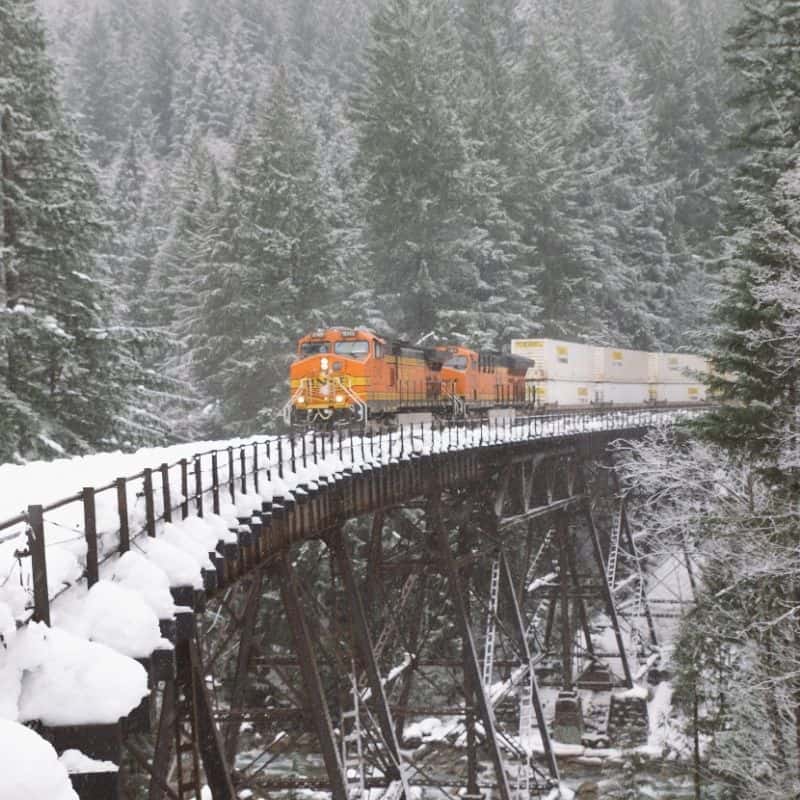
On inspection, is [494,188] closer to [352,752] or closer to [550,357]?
[550,357]

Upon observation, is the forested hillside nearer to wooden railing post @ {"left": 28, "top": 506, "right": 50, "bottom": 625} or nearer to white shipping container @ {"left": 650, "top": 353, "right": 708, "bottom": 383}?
white shipping container @ {"left": 650, "top": 353, "right": 708, "bottom": 383}

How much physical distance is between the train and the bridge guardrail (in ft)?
8.76

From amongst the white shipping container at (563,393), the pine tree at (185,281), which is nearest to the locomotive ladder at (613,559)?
the white shipping container at (563,393)

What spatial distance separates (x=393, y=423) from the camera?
30.4 meters

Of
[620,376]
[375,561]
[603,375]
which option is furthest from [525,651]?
[620,376]

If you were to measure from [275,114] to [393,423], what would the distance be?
25.2 metres

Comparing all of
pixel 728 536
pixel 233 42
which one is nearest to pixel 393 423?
pixel 728 536

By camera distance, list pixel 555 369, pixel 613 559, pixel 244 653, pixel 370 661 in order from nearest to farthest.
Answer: pixel 244 653, pixel 370 661, pixel 613 559, pixel 555 369

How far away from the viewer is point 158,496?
12.2 meters

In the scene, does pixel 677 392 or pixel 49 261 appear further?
pixel 677 392

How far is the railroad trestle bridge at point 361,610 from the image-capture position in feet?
30.4

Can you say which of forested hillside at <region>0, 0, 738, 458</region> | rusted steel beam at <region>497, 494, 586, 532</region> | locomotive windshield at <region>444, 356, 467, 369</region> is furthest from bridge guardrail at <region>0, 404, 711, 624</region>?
forested hillside at <region>0, 0, 738, 458</region>

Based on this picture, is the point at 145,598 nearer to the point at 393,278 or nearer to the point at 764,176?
the point at 764,176

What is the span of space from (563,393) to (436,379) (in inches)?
545
